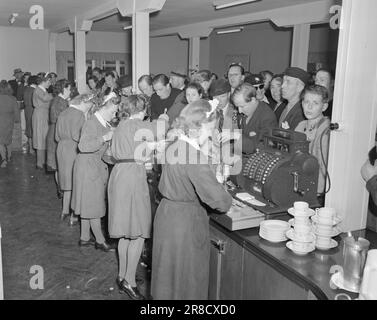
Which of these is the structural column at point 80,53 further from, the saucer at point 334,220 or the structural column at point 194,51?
the saucer at point 334,220

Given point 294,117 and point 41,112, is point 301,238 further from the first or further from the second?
point 41,112

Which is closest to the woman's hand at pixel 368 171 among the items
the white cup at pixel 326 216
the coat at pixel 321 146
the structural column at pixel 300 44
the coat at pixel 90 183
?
the coat at pixel 321 146

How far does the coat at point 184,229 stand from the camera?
2.46 metres

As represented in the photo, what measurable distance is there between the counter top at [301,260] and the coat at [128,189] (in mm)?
938

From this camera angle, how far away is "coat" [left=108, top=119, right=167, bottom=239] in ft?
10.9

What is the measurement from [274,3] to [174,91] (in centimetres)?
334

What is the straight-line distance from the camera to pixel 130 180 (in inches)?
132

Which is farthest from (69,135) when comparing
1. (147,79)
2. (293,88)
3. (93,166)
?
(293,88)

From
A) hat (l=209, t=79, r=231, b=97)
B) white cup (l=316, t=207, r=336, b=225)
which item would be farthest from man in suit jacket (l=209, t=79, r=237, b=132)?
white cup (l=316, t=207, r=336, b=225)

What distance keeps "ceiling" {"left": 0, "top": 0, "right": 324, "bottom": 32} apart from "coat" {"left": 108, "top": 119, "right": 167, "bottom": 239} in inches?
182

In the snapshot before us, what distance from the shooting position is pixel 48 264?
4.08 m

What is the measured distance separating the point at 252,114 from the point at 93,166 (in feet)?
5.40
